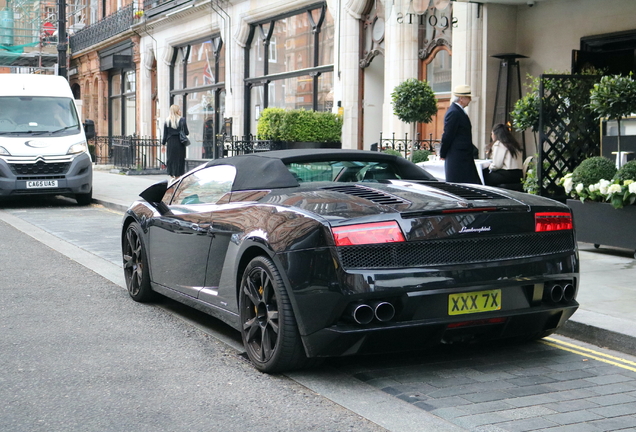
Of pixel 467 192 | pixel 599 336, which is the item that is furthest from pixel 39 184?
pixel 599 336

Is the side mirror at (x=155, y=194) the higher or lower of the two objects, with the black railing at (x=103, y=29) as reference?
lower

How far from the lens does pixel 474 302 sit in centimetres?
484

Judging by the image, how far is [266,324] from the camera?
5047 millimetres

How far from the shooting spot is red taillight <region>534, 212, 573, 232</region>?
5.16 meters

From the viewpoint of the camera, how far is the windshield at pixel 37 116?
16906 millimetres

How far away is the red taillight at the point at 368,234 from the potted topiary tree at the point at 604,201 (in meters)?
5.03

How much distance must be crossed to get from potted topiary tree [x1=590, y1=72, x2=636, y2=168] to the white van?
402 inches

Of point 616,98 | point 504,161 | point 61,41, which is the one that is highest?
point 61,41

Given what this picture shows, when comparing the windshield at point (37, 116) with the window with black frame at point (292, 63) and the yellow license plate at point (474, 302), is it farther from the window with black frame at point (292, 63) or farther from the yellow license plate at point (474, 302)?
the yellow license plate at point (474, 302)

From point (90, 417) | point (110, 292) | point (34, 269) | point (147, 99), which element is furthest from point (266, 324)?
point (147, 99)

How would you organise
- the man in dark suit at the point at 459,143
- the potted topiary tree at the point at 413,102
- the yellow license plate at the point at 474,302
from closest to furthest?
the yellow license plate at the point at 474,302
the man in dark suit at the point at 459,143
the potted topiary tree at the point at 413,102

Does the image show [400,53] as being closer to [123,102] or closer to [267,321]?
[267,321]

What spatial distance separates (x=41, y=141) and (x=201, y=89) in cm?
1414

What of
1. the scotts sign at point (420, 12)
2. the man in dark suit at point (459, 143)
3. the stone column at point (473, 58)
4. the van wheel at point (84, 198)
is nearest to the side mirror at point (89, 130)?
the van wheel at point (84, 198)
